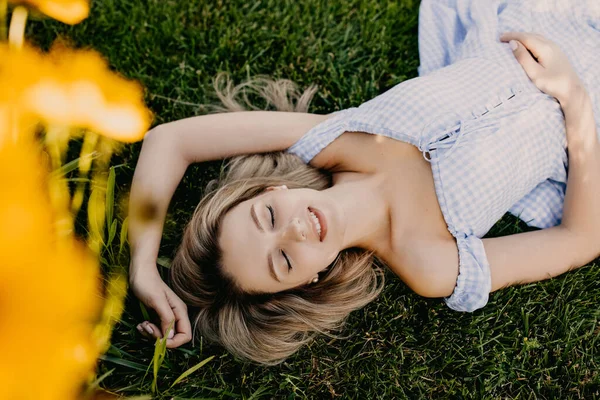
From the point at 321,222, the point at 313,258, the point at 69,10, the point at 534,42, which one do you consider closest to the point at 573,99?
the point at 534,42

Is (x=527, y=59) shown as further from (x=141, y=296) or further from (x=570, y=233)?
(x=141, y=296)

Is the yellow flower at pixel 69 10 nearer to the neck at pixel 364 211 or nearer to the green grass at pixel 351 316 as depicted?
the green grass at pixel 351 316

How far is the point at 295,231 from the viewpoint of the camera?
2354 millimetres

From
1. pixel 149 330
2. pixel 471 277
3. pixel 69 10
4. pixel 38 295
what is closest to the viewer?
pixel 38 295

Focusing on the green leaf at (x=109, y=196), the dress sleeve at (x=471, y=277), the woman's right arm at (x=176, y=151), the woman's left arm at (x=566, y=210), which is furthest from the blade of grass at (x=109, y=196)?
the woman's left arm at (x=566, y=210)

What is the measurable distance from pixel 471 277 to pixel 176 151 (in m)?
1.64

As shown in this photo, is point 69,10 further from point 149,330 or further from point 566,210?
point 566,210

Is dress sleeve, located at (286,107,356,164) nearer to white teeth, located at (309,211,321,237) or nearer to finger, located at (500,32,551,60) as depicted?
white teeth, located at (309,211,321,237)

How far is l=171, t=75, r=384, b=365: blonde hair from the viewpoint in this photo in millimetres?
2658

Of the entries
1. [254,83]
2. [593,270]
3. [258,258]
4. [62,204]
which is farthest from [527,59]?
[62,204]

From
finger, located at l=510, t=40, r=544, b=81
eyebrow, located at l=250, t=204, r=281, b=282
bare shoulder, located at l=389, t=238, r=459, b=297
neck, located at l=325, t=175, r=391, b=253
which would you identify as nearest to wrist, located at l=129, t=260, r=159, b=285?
eyebrow, located at l=250, t=204, r=281, b=282

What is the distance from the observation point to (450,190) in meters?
2.76

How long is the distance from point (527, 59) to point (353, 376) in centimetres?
196

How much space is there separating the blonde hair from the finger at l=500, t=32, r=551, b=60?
4.55 ft
